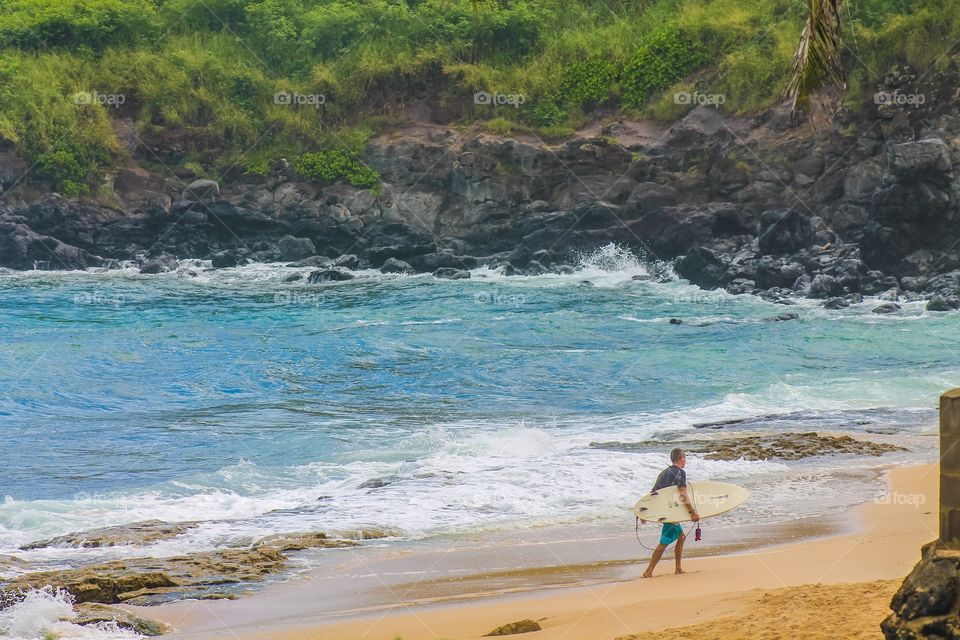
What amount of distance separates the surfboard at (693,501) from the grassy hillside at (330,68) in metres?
25.8

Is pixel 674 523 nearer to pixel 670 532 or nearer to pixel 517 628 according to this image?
Answer: pixel 670 532

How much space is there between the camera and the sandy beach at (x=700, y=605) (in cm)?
655

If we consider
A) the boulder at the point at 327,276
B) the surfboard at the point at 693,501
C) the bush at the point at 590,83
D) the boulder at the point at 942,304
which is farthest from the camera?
the bush at the point at 590,83

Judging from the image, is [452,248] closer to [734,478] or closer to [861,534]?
[734,478]

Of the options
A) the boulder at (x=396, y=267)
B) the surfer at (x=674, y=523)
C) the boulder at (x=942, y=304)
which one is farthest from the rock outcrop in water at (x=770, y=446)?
the boulder at (x=396, y=267)

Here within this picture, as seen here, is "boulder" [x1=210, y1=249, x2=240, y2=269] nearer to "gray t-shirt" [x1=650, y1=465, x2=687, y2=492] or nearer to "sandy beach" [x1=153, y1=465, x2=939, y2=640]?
"sandy beach" [x1=153, y1=465, x2=939, y2=640]

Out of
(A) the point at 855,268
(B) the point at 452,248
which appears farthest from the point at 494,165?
(A) the point at 855,268

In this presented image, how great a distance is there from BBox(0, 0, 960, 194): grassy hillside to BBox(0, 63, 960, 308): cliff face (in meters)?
1.36

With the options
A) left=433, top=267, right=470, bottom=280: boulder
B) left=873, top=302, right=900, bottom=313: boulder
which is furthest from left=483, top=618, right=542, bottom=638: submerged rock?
left=433, top=267, right=470, bottom=280: boulder

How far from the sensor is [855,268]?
88.6 feet

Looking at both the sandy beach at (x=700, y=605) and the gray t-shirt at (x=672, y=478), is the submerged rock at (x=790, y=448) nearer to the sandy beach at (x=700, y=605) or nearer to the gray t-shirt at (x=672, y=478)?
the sandy beach at (x=700, y=605)

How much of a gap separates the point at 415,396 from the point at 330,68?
79.8ft

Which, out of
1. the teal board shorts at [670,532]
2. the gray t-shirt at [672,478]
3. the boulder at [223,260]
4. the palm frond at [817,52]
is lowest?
the teal board shorts at [670,532]

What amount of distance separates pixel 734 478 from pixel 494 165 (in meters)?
23.2
